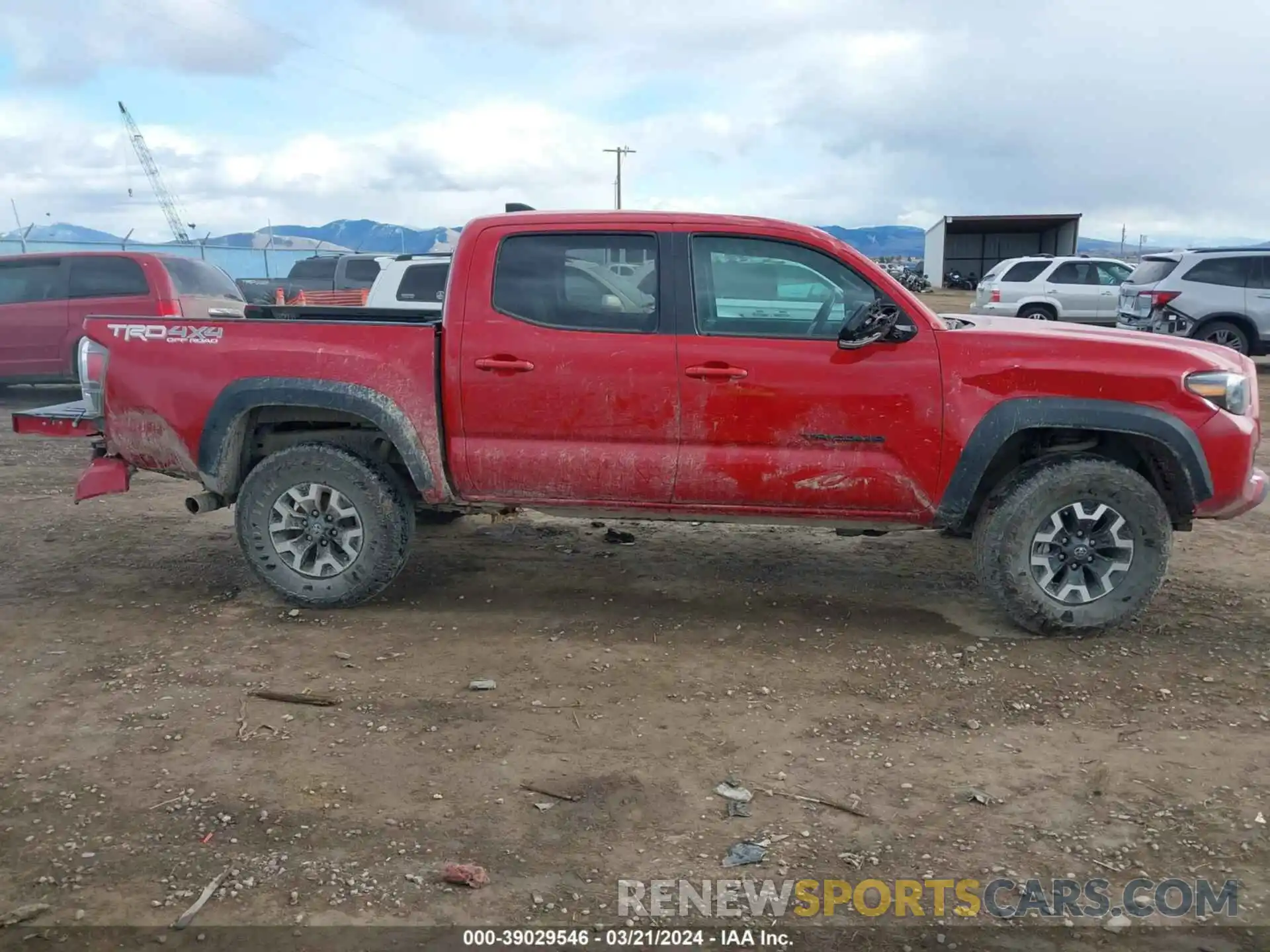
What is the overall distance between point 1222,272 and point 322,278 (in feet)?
53.0

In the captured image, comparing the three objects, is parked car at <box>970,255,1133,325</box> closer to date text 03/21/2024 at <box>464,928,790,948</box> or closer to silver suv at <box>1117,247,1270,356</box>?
silver suv at <box>1117,247,1270,356</box>

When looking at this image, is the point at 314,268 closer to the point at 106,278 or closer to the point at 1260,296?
the point at 106,278

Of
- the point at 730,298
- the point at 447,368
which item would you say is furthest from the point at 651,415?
the point at 447,368

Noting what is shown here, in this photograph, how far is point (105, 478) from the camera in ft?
17.2

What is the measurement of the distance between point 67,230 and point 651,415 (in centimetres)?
5546

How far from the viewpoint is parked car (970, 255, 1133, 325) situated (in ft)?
60.4

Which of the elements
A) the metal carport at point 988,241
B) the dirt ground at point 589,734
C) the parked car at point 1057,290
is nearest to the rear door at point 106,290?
the dirt ground at point 589,734

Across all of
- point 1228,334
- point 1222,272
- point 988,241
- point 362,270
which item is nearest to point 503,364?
point 1228,334

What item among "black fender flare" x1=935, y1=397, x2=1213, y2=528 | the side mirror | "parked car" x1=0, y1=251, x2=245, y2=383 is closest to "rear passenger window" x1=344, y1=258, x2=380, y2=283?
"parked car" x1=0, y1=251, x2=245, y2=383

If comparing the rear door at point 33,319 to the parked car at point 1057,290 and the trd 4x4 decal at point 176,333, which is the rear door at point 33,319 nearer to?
the trd 4x4 decal at point 176,333

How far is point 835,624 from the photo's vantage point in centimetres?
502

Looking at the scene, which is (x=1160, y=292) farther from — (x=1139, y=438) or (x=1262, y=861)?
(x=1262, y=861)

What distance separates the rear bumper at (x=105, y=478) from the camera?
523 cm

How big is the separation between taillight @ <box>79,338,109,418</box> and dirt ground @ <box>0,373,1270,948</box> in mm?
1040
